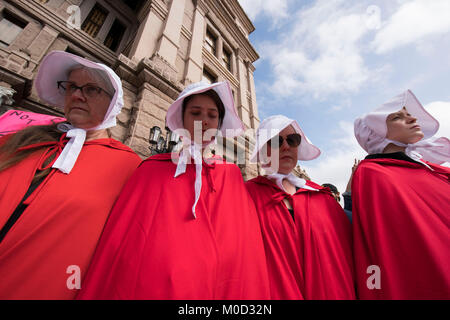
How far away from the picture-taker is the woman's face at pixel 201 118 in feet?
4.45

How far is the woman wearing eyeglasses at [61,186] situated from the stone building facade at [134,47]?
2.24 m

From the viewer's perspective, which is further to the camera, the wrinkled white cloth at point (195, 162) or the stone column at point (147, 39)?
the stone column at point (147, 39)

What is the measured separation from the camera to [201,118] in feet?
4.56

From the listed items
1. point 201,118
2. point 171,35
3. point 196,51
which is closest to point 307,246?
point 201,118

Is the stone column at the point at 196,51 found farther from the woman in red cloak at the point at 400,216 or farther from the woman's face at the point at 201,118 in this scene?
the woman in red cloak at the point at 400,216

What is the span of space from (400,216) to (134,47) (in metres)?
6.93

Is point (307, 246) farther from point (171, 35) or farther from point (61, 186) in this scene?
point (171, 35)

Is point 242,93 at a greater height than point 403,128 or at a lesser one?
greater

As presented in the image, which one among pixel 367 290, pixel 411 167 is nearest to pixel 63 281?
pixel 367 290

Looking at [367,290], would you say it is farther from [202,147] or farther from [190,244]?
[202,147]

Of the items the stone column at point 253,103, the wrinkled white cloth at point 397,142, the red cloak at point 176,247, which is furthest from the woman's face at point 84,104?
the stone column at point 253,103

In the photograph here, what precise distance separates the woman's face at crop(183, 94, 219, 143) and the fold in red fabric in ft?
4.24

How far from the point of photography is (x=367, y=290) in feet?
3.10

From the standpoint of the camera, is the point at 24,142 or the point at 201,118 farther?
the point at 201,118
